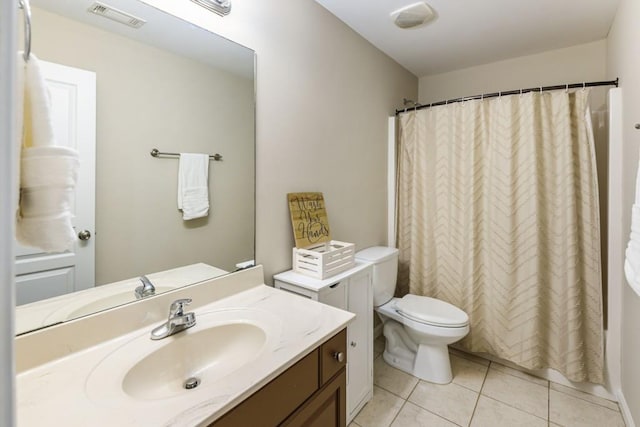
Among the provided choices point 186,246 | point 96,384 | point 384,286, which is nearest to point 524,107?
point 384,286

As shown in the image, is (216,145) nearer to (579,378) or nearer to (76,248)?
(76,248)

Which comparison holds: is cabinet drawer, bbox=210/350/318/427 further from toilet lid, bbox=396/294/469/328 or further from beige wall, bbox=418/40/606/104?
beige wall, bbox=418/40/606/104

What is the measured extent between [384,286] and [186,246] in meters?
1.37

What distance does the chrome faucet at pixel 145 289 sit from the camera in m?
1.09

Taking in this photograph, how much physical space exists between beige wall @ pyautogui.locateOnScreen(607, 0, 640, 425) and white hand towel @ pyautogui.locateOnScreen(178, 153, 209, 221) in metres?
1.94

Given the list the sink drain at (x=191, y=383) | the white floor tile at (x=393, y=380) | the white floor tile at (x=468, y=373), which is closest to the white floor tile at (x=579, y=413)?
the white floor tile at (x=468, y=373)

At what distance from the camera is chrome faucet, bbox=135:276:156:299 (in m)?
1.09

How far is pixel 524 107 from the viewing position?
1.93 meters

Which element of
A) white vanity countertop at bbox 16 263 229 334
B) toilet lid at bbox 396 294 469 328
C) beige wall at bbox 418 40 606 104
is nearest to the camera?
white vanity countertop at bbox 16 263 229 334

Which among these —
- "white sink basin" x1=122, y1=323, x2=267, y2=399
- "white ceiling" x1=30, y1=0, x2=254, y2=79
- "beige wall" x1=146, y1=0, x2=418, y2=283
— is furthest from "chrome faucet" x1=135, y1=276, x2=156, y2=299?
"white ceiling" x1=30, y1=0, x2=254, y2=79

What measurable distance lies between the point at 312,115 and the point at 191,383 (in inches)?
56.2

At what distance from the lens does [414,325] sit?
1.90 meters

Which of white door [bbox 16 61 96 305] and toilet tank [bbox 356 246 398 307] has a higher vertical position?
white door [bbox 16 61 96 305]

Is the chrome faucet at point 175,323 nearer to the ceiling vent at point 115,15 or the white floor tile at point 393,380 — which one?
the ceiling vent at point 115,15
